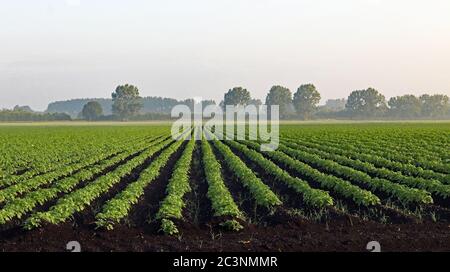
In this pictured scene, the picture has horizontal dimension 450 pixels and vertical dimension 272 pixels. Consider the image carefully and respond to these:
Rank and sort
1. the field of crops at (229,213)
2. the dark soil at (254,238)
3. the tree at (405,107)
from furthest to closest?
the tree at (405,107) < the field of crops at (229,213) < the dark soil at (254,238)

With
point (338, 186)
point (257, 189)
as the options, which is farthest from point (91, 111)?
point (338, 186)

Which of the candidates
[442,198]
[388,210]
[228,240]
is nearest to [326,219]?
[388,210]

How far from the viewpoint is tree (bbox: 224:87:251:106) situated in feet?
512

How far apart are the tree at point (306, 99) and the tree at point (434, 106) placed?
112 feet

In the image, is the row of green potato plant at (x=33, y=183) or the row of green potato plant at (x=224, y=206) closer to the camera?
the row of green potato plant at (x=224, y=206)

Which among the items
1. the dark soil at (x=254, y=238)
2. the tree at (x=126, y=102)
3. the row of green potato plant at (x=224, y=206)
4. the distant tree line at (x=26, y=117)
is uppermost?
the tree at (x=126, y=102)

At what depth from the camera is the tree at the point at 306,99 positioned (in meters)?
147

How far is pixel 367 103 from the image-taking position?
475ft

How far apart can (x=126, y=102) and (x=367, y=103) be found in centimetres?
7390

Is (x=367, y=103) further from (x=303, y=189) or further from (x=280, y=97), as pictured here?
(x=303, y=189)

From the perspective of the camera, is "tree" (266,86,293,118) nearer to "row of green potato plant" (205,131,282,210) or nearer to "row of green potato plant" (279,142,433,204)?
"row of green potato plant" (279,142,433,204)

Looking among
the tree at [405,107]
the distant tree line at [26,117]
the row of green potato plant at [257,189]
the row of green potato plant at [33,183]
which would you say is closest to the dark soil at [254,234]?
the row of green potato plant at [257,189]

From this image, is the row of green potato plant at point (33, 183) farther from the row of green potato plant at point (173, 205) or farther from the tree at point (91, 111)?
the tree at point (91, 111)
